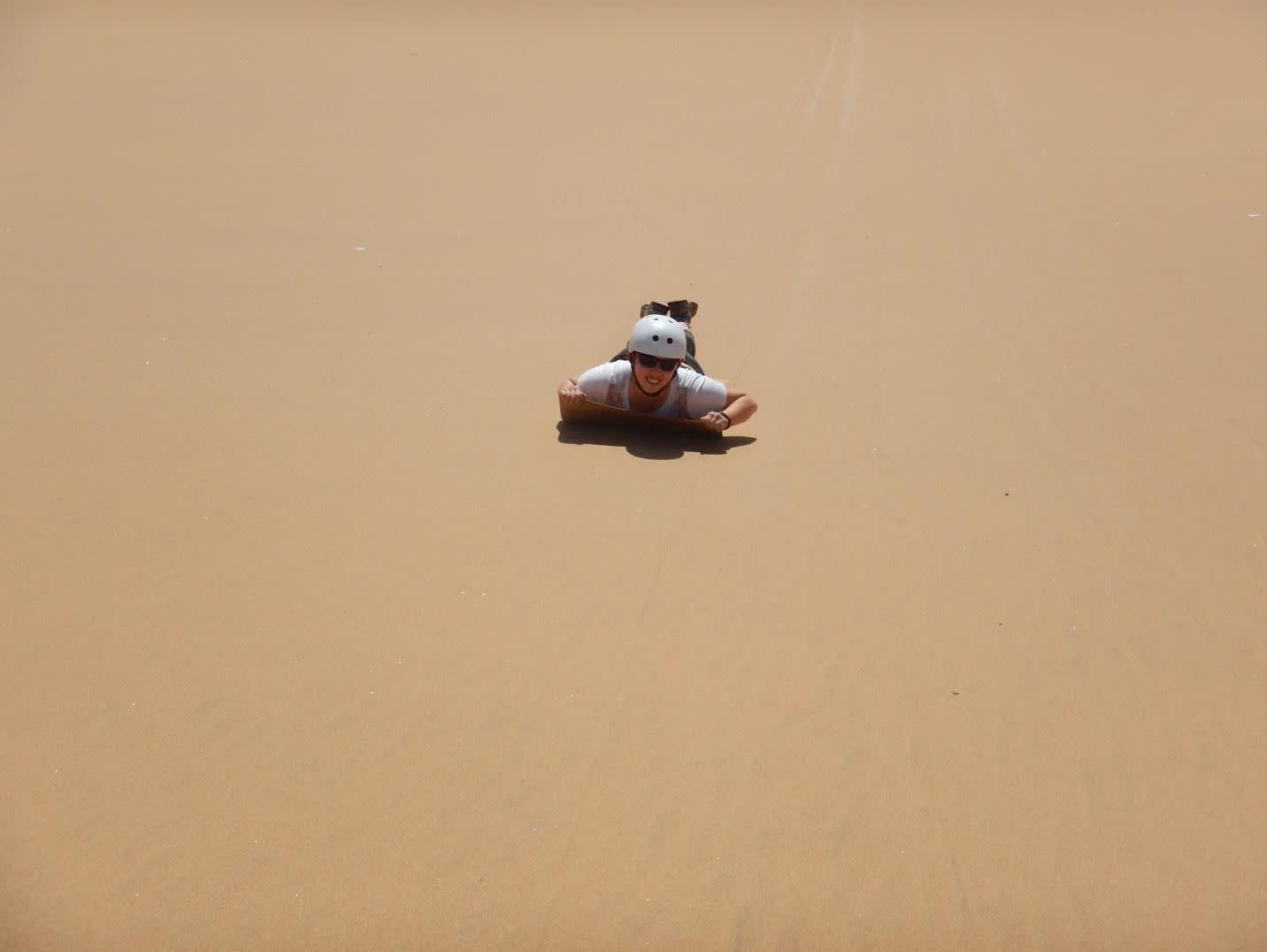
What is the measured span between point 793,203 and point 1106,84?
7.43 metres

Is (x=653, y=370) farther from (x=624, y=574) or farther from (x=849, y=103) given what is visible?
(x=849, y=103)

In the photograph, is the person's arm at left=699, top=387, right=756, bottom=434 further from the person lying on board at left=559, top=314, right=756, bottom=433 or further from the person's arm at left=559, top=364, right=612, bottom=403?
the person's arm at left=559, top=364, right=612, bottom=403

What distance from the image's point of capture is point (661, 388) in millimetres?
5973

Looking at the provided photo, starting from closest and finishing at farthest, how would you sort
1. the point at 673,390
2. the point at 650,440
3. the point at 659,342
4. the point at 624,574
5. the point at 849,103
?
the point at 624,574
the point at 659,342
the point at 673,390
the point at 650,440
the point at 849,103

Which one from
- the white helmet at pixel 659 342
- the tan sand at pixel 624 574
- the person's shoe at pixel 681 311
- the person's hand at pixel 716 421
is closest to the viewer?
the tan sand at pixel 624 574

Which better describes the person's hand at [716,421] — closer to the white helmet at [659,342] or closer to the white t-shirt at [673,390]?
the white t-shirt at [673,390]

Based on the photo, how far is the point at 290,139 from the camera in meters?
13.3

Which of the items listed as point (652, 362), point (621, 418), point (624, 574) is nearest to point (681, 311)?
point (621, 418)

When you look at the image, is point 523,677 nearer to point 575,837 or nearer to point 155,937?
point 575,837

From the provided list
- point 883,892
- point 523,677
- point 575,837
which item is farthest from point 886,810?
point 523,677

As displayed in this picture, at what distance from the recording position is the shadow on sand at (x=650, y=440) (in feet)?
20.2

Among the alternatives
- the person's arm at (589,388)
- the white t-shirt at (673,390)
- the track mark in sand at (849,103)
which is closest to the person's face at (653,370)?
the white t-shirt at (673,390)

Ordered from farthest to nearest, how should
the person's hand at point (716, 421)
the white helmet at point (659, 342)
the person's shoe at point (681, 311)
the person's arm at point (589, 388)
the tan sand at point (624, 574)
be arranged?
the person's shoe at point (681, 311) < the person's arm at point (589, 388) < the person's hand at point (716, 421) < the white helmet at point (659, 342) < the tan sand at point (624, 574)

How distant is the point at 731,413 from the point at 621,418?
65cm
